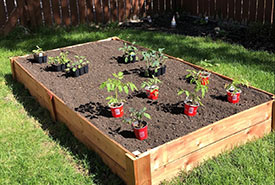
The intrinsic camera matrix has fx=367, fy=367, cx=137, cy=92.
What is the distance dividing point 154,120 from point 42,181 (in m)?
1.28

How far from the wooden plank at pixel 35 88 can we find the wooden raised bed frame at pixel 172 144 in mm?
215

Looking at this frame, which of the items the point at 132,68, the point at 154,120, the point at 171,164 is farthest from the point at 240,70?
the point at 171,164

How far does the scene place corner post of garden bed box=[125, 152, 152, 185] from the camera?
3061 mm

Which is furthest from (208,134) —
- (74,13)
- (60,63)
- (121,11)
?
(121,11)

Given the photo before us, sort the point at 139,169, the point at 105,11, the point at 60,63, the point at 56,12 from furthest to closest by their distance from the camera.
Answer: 1. the point at 105,11
2. the point at 56,12
3. the point at 60,63
4. the point at 139,169

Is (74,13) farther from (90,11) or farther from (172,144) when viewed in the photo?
(172,144)

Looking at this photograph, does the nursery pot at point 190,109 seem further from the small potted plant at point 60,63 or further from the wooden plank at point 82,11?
the wooden plank at point 82,11

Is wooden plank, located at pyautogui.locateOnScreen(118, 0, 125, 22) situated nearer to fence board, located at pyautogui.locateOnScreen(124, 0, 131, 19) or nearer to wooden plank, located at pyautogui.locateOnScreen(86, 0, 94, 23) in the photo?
fence board, located at pyautogui.locateOnScreen(124, 0, 131, 19)

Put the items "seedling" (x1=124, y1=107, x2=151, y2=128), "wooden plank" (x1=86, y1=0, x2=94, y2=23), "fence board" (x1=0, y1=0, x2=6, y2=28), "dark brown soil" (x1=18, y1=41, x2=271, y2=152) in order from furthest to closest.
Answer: "wooden plank" (x1=86, y1=0, x2=94, y2=23) → "fence board" (x1=0, y1=0, x2=6, y2=28) → "dark brown soil" (x1=18, y1=41, x2=271, y2=152) → "seedling" (x1=124, y1=107, x2=151, y2=128)

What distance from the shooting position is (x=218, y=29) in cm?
830

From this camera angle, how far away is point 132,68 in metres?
5.51

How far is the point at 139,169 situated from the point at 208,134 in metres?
0.84

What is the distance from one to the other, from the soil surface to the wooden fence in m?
0.26

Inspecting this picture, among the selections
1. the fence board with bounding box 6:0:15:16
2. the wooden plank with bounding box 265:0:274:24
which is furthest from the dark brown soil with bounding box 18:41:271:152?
the wooden plank with bounding box 265:0:274:24
